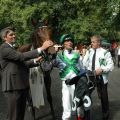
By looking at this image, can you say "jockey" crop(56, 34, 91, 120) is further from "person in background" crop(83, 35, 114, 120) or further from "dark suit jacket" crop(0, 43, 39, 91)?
"dark suit jacket" crop(0, 43, 39, 91)

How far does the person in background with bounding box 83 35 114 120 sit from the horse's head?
118 cm

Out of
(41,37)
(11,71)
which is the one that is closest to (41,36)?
(41,37)

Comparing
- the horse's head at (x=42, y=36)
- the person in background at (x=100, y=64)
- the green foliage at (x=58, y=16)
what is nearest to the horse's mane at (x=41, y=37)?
the horse's head at (x=42, y=36)

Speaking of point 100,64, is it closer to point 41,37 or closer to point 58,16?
point 41,37

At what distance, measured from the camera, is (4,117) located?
10.8m

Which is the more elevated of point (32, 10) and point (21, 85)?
point (32, 10)

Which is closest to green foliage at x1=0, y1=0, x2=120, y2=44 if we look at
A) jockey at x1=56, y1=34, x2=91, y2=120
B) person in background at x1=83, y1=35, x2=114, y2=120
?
person in background at x1=83, y1=35, x2=114, y2=120

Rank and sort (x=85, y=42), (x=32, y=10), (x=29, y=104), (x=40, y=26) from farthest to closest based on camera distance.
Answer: (x=85, y=42) < (x=32, y=10) < (x=29, y=104) < (x=40, y=26)

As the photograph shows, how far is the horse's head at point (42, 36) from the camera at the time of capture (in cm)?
852

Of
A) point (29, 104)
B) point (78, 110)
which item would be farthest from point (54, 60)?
point (29, 104)

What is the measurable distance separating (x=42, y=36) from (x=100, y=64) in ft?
5.52

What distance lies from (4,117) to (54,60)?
257cm

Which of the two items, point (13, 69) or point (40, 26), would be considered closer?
point (13, 69)

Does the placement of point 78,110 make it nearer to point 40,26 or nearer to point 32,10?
point 40,26
